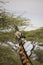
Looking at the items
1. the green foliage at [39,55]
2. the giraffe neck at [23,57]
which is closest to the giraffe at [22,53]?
the giraffe neck at [23,57]

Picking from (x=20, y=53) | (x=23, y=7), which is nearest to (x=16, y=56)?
(x=20, y=53)

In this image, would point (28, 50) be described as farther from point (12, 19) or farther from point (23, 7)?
point (23, 7)

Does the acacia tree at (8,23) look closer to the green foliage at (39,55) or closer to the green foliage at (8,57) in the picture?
the green foliage at (8,57)

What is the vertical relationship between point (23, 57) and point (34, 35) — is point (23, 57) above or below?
below

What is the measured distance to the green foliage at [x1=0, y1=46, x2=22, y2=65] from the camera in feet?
5.48

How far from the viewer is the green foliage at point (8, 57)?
167 cm

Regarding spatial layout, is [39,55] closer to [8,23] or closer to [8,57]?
[8,57]

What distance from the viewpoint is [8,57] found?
1.68 meters

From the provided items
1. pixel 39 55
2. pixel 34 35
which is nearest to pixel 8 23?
pixel 34 35

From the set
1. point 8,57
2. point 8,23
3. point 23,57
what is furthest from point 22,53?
point 8,23

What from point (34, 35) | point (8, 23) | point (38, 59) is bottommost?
point (38, 59)

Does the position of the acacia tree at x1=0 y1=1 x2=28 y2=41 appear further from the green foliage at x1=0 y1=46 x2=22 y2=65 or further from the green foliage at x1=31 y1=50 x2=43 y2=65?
the green foliage at x1=31 y1=50 x2=43 y2=65

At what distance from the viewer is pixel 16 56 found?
1680mm

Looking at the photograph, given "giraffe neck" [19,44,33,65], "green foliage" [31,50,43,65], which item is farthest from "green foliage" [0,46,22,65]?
"green foliage" [31,50,43,65]
